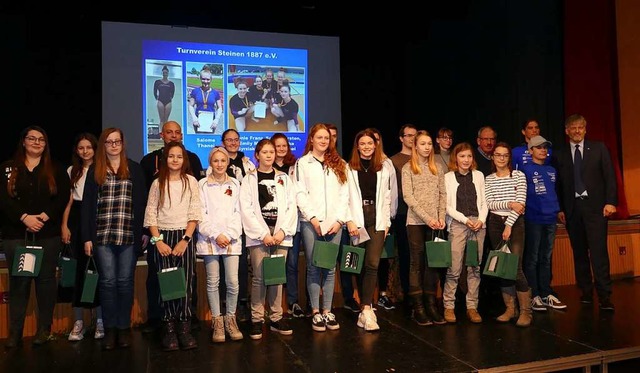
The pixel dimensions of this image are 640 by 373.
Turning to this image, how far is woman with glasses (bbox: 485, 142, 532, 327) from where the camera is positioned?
3506 millimetres

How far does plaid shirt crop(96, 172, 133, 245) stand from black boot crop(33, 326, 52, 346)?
0.79 meters

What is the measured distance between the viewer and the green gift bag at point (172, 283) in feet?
9.90

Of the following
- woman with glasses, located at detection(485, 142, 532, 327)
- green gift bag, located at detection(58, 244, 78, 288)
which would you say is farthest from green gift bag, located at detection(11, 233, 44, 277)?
woman with glasses, located at detection(485, 142, 532, 327)

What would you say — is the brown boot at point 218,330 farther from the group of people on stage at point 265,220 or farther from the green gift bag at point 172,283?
the green gift bag at point 172,283

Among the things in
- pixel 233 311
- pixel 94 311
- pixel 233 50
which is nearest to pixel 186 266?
pixel 233 311

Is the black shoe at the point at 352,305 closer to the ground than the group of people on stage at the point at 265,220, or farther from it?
closer to the ground

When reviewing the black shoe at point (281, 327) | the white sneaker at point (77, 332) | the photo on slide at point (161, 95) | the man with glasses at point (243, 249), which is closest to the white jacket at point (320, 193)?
the man with glasses at point (243, 249)

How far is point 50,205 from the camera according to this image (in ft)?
10.6

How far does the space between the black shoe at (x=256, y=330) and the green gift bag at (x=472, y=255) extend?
4.98 ft

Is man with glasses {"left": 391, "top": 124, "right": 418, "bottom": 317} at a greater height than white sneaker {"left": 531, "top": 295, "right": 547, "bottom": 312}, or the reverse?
man with glasses {"left": 391, "top": 124, "right": 418, "bottom": 317}

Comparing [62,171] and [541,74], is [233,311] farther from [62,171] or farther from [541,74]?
[541,74]

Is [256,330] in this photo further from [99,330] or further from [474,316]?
[474,316]

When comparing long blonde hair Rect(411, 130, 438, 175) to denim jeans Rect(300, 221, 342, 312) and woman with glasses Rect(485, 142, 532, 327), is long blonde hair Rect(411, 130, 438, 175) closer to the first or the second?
woman with glasses Rect(485, 142, 532, 327)

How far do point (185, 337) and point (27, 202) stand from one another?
1.38 m
